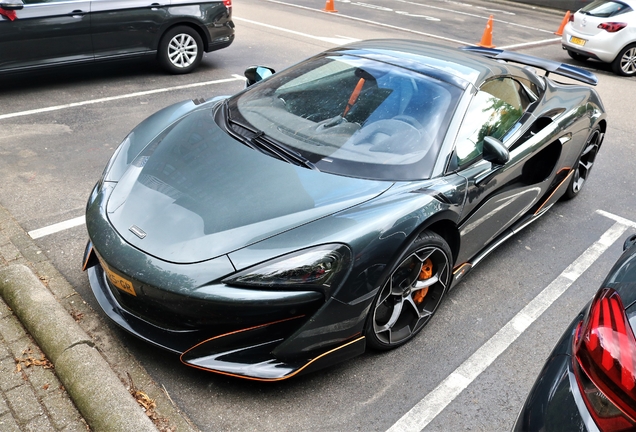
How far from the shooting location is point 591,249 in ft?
15.6

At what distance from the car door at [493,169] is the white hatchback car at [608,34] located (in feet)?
25.8

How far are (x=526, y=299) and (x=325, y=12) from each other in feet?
40.4

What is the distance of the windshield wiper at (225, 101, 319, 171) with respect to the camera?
3.45 meters

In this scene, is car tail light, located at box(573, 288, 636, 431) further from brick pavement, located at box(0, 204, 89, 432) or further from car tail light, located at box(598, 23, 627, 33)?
car tail light, located at box(598, 23, 627, 33)

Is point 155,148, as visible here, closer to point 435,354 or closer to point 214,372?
point 214,372

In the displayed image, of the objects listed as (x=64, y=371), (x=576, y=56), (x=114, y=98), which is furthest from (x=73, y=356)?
(x=576, y=56)

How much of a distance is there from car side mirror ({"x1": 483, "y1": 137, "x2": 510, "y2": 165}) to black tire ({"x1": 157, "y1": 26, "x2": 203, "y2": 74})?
542 centimetres

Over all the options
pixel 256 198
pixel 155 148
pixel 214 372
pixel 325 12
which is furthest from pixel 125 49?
pixel 325 12

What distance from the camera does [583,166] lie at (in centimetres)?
556

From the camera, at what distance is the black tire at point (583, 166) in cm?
537

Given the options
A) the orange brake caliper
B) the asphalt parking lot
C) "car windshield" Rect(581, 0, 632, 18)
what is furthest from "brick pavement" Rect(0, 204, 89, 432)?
"car windshield" Rect(581, 0, 632, 18)

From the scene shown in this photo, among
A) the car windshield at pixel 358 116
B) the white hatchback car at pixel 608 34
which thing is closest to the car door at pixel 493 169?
the car windshield at pixel 358 116

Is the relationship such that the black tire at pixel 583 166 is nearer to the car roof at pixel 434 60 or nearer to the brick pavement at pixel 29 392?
the car roof at pixel 434 60

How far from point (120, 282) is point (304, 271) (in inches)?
35.9
